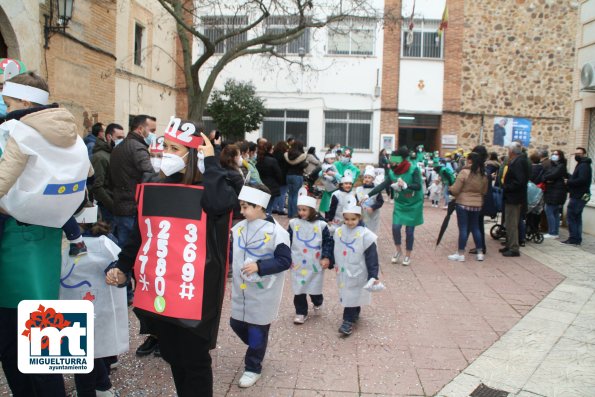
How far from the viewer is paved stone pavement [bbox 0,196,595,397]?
4095 mm

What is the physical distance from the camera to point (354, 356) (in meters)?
4.68

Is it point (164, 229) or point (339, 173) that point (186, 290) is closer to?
point (164, 229)

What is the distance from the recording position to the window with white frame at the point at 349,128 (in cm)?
2244

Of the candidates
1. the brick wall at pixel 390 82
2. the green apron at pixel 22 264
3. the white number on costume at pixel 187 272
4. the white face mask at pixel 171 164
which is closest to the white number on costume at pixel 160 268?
the white number on costume at pixel 187 272

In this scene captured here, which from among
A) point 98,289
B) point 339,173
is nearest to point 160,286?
point 98,289

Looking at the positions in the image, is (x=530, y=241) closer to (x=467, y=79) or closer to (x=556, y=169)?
(x=556, y=169)

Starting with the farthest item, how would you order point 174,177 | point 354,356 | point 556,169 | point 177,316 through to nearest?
point 556,169 < point 354,356 < point 174,177 < point 177,316

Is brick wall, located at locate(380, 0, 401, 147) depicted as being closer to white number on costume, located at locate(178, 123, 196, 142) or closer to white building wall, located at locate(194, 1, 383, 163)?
white building wall, located at locate(194, 1, 383, 163)

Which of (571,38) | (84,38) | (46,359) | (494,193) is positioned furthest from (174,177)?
(571,38)

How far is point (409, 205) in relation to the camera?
27.8 feet

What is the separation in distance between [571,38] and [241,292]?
22561 millimetres

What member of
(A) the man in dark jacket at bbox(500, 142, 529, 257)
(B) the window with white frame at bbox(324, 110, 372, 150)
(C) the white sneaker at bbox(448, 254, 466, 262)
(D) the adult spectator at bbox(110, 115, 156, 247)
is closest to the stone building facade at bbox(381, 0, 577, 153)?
(B) the window with white frame at bbox(324, 110, 372, 150)

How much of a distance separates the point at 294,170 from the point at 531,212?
17.8 feet

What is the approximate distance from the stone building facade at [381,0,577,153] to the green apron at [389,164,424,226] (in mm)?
14074
